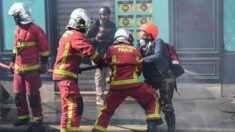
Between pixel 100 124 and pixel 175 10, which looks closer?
pixel 100 124

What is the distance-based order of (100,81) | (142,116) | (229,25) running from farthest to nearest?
(229,25) < (100,81) < (142,116)

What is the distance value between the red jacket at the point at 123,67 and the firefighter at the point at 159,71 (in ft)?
1.19

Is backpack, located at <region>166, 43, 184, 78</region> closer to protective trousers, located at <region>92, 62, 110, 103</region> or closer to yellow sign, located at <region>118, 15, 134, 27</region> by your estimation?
protective trousers, located at <region>92, 62, 110, 103</region>

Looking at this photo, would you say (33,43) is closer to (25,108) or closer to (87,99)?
(25,108)

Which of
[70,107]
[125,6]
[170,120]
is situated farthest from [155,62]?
[125,6]

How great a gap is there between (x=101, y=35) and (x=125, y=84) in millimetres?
2551

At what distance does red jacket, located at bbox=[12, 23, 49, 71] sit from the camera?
739 centimetres

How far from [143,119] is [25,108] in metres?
1.88

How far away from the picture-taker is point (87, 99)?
32.4 ft

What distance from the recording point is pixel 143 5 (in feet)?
32.0

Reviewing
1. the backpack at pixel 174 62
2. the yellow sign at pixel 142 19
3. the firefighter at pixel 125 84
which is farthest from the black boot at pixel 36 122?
the yellow sign at pixel 142 19

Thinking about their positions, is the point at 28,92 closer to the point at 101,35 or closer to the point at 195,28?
the point at 101,35

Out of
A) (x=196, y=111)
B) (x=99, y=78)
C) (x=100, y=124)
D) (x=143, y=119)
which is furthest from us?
(x=99, y=78)

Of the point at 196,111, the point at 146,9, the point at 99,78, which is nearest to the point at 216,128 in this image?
the point at 196,111
